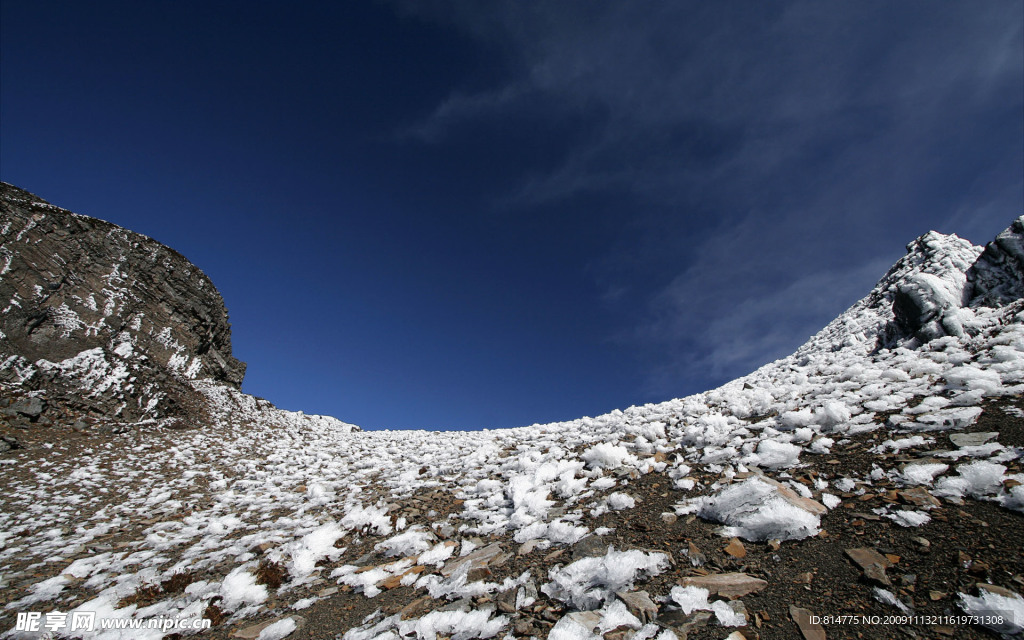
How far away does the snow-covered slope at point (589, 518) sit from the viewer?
171 inches

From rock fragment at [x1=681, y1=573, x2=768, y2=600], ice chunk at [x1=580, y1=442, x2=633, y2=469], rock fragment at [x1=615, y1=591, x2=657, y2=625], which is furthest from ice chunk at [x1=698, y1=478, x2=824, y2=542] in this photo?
ice chunk at [x1=580, y1=442, x2=633, y2=469]

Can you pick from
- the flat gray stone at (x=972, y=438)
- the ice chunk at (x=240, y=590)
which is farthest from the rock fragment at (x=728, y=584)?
the ice chunk at (x=240, y=590)

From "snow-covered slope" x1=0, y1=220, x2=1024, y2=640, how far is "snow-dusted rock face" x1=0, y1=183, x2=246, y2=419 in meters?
5.87

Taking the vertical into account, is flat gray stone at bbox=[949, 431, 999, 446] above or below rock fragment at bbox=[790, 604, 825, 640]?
above

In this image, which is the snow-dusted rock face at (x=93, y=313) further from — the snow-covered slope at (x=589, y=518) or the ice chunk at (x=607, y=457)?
the ice chunk at (x=607, y=457)

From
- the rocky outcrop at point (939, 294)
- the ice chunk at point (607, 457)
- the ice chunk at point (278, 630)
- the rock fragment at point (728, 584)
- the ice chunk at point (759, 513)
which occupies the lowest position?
the ice chunk at point (278, 630)

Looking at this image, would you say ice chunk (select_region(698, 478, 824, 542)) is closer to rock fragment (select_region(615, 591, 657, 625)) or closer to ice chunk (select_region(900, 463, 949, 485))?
ice chunk (select_region(900, 463, 949, 485))

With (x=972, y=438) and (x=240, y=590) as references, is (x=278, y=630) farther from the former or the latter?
(x=972, y=438)

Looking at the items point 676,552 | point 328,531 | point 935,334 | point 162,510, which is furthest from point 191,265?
point 935,334

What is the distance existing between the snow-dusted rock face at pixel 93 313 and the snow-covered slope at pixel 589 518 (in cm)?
587

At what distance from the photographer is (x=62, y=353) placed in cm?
1734

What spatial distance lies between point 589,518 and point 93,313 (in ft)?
82.0

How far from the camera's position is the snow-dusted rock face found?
16.9 metres

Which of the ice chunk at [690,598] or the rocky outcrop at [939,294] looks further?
the rocky outcrop at [939,294]
